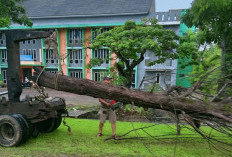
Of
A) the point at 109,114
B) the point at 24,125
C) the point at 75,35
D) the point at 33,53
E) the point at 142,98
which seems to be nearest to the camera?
the point at 142,98

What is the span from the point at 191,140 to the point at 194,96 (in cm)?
127

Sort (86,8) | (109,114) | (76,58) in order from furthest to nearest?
(76,58) → (86,8) → (109,114)

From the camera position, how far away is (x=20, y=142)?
423 cm

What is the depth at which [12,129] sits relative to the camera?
176 inches

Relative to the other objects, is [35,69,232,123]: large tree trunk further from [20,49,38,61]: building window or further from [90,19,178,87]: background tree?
[20,49,38,61]: building window

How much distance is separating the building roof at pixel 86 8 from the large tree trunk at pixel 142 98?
16.8 metres

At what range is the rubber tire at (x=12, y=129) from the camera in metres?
4.16

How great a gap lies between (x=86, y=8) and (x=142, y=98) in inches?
803

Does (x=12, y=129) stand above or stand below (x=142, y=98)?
below

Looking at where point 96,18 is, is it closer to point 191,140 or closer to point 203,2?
point 203,2

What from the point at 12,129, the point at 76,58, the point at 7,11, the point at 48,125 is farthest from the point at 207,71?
the point at 76,58

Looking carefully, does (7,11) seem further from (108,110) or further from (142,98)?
(142,98)

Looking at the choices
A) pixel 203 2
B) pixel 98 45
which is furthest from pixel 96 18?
pixel 203 2

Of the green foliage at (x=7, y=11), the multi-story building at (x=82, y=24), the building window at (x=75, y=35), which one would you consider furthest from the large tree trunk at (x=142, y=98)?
the building window at (x=75, y=35)
